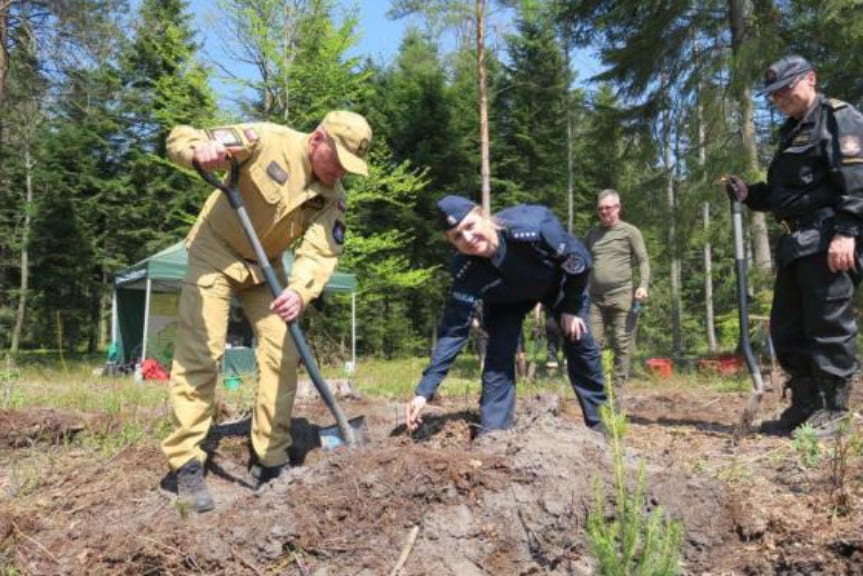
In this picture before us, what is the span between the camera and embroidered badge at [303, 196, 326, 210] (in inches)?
133

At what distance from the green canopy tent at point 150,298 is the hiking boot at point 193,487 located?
8.32 metres

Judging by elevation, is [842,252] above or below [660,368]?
above

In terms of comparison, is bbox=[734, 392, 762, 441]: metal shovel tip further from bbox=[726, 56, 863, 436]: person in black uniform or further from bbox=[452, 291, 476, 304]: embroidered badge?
bbox=[452, 291, 476, 304]: embroidered badge

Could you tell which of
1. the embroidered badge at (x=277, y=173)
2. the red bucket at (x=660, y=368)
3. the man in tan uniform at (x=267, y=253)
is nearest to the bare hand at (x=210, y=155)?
the man in tan uniform at (x=267, y=253)

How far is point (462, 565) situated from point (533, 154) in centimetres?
2424

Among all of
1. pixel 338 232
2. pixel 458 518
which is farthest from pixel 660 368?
pixel 458 518

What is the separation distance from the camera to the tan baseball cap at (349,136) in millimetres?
3174

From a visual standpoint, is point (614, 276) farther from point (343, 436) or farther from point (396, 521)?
point (396, 521)

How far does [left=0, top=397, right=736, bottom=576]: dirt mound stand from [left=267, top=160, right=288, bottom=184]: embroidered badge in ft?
4.37

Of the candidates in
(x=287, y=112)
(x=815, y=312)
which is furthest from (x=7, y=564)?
(x=287, y=112)

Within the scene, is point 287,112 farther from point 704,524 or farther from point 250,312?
point 704,524

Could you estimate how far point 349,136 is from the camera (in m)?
3.17

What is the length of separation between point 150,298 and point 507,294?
10376 mm

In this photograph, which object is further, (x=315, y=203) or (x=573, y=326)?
(x=573, y=326)
